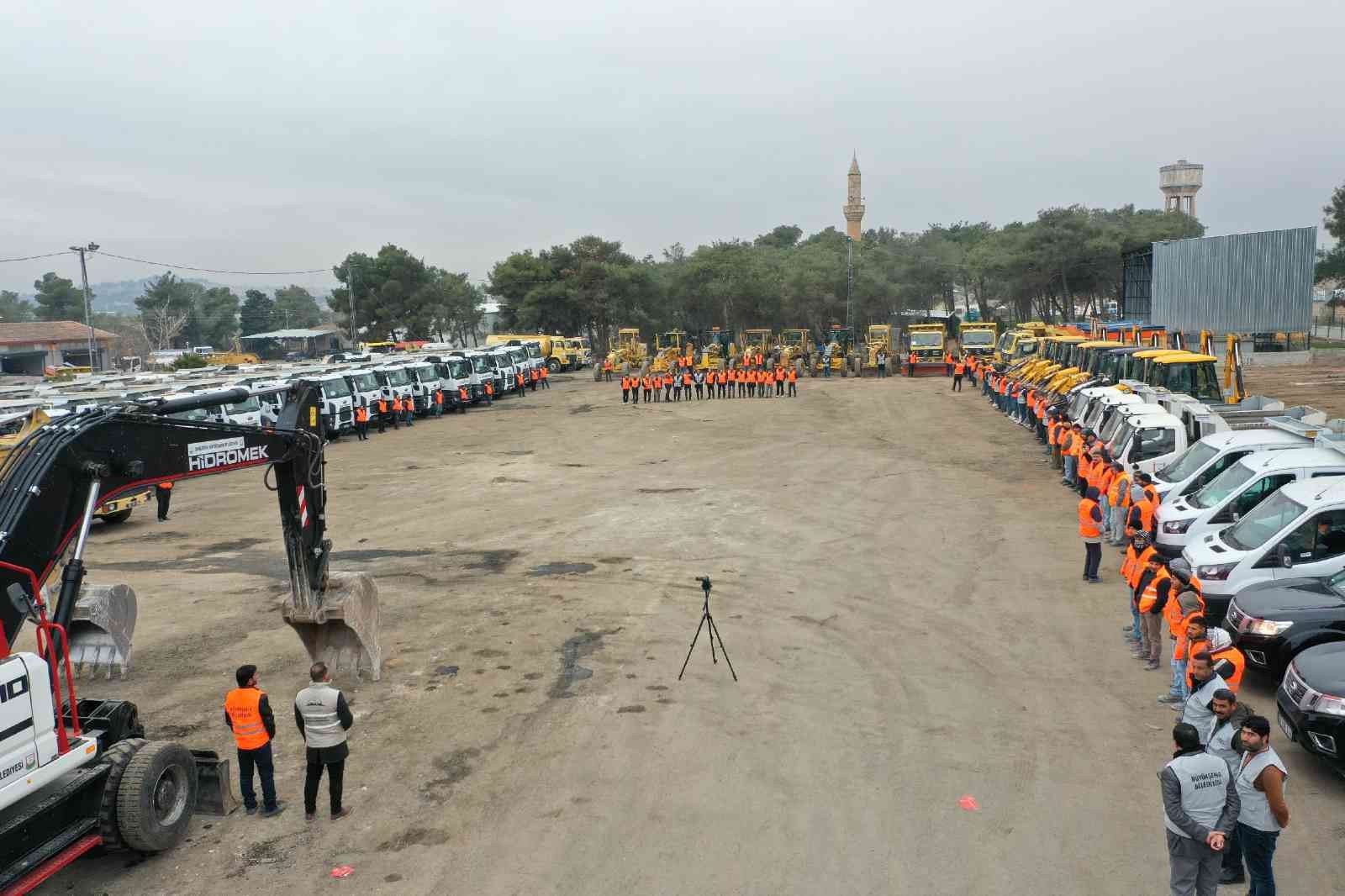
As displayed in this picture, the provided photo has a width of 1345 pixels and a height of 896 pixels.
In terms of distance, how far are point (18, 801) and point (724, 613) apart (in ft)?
26.3

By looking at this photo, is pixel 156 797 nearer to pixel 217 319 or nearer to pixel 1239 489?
pixel 1239 489

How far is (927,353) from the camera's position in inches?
1918

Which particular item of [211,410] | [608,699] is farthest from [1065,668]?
[211,410]

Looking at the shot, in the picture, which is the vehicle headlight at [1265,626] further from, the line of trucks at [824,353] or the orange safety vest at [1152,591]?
the line of trucks at [824,353]

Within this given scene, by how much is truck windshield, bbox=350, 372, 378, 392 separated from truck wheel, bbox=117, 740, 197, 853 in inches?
1085

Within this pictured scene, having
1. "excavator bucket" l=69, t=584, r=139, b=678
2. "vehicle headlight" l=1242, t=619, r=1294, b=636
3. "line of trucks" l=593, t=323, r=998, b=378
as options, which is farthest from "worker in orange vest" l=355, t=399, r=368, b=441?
"vehicle headlight" l=1242, t=619, r=1294, b=636

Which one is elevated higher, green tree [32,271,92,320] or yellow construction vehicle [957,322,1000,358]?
green tree [32,271,92,320]

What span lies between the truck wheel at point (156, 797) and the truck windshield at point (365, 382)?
1085 inches

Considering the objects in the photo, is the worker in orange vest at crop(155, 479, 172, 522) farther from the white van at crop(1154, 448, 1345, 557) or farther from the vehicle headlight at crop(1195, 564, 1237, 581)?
the vehicle headlight at crop(1195, 564, 1237, 581)

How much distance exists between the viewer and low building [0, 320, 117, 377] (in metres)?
75.3

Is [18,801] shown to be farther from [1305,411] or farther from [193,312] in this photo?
[193,312]

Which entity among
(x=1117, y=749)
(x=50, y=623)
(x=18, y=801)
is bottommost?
(x=1117, y=749)

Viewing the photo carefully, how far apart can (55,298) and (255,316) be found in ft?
77.5

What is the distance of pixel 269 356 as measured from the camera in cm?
9988
